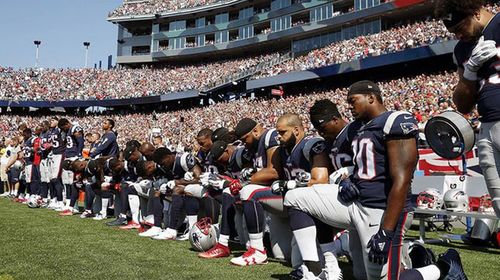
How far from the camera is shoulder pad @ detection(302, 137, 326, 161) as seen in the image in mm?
4564

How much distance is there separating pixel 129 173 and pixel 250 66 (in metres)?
36.8

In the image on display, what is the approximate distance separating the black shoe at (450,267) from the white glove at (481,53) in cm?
159

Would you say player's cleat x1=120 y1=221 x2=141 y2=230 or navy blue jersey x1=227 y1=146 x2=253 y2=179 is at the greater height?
A: navy blue jersey x1=227 y1=146 x2=253 y2=179

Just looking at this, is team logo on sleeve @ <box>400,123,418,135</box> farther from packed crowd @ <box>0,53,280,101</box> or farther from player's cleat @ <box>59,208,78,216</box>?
packed crowd @ <box>0,53,280,101</box>

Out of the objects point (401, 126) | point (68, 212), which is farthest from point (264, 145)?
point (68, 212)

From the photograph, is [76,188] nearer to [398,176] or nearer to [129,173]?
[129,173]

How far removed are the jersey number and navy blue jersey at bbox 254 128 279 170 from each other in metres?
2.02

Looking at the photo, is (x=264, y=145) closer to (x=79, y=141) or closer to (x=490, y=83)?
(x=490, y=83)

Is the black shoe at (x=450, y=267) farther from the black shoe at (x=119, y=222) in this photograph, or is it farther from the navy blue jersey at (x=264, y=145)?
the black shoe at (x=119, y=222)

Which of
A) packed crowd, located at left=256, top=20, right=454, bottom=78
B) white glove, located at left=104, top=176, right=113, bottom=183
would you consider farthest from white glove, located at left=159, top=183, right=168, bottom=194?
packed crowd, located at left=256, top=20, right=454, bottom=78

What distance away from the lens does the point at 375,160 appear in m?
3.54

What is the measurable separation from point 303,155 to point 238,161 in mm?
1989

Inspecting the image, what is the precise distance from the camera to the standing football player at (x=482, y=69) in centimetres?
307

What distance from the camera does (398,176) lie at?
10.8 feet
